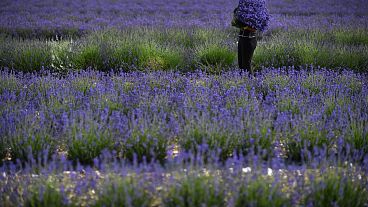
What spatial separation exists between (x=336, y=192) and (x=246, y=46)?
3.49m

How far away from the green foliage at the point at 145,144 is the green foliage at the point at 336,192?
1.39 m

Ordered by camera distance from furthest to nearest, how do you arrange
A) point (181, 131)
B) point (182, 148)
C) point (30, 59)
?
point (30, 59)
point (181, 131)
point (182, 148)

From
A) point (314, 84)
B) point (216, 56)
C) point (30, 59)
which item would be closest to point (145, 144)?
point (314, 84)

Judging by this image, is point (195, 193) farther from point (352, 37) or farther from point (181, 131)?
point (352, 37)

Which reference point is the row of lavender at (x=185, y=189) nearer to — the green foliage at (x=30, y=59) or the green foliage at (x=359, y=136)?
the green foliage at (x=359, y=136)

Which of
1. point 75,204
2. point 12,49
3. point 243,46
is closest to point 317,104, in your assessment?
point 243,46

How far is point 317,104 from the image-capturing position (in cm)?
450

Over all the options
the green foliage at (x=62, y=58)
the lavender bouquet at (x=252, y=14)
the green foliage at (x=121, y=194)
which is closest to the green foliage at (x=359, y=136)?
the green foliage at (x=121, y=194)

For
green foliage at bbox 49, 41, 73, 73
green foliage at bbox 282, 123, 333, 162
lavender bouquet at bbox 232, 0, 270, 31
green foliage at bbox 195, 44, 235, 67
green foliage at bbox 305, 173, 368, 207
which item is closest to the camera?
green foliage at bbox 305, 173, 368, 207

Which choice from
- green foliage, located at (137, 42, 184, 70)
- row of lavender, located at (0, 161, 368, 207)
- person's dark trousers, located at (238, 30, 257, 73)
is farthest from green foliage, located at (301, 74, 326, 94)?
row of lavender, located at (0, 161, 368, 207)

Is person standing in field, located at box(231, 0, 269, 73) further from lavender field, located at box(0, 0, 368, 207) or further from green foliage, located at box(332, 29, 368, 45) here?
green foliage, located at box(332, 29, 368, 45)

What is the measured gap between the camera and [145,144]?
3541mm

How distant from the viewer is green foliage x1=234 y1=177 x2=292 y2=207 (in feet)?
8.52

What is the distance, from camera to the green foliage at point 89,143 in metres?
3.55
